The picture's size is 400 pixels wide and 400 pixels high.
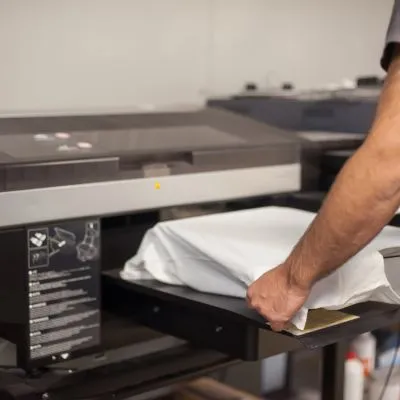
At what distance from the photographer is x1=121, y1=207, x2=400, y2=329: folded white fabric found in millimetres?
875

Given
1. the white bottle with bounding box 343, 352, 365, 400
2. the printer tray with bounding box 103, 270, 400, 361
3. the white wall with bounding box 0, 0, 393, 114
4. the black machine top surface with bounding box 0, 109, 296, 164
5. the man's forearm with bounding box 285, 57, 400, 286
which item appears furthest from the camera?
the white wall with bounding box 0, 0, 393, 114

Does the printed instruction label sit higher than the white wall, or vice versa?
the white wall

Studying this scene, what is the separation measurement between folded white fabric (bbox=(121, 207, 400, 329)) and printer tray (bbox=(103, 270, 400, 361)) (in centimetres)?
2

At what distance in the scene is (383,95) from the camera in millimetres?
771

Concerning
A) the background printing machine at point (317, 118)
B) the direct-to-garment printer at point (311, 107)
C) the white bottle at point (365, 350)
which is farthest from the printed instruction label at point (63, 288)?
the direct-to-garment printer at point (311, 107)

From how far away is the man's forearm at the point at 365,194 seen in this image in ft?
2.39

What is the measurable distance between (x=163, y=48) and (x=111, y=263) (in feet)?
1.95

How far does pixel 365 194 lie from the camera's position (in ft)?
2.41

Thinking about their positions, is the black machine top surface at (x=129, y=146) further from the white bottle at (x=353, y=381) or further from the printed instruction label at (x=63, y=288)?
the white bottle at (x=353, y=381)

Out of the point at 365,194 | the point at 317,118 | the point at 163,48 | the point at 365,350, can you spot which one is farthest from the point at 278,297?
the point at 163,48

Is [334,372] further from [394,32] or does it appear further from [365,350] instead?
[394,32]

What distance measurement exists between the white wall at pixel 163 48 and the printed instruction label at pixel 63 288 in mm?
303

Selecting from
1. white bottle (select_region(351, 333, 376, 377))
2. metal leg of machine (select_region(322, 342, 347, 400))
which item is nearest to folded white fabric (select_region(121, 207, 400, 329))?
metal leg of machine (select_region(322, 342, 347, 400))

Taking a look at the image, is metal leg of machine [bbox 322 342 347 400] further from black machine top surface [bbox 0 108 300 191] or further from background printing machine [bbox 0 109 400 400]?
black machine top surface [bbox 0 108 300 191]
